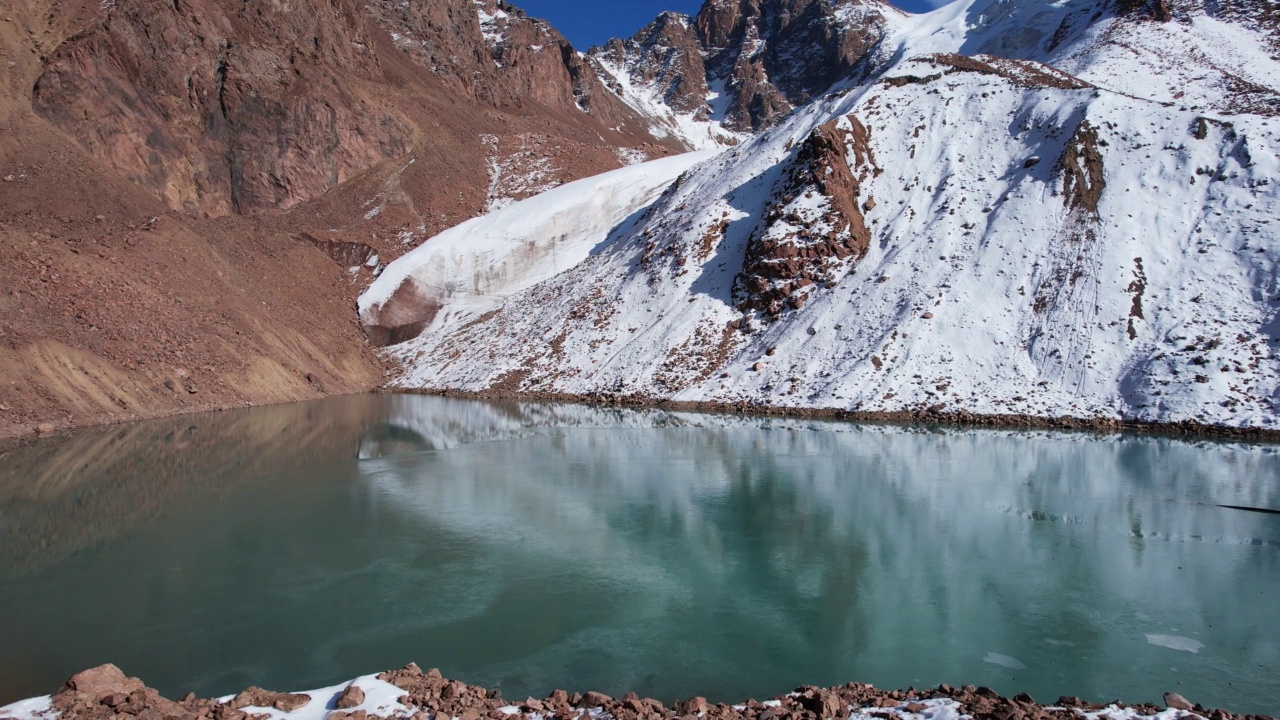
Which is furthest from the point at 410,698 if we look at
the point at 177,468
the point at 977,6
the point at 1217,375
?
the point at 977,6

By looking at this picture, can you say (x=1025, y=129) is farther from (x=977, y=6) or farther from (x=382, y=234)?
(x=977, y=6)

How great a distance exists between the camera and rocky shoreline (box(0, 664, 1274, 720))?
623 centimetres

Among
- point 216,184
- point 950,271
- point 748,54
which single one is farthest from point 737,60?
point 950,271

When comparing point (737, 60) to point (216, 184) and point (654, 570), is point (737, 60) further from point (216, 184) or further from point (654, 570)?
point (654, 570)

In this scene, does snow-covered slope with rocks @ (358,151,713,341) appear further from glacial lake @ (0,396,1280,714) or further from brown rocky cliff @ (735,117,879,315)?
glacial lake @ (0,396,1280,714)

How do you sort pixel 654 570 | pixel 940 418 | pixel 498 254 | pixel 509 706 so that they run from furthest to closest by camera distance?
pixel 498 254
pixel 940 418
pixel 654 570
pixel 509 706

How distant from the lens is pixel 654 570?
11.0m

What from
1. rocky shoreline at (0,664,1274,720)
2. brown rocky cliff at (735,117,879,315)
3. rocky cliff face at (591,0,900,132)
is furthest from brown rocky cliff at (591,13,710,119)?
rocky shoreline at (0,664,1274,720)

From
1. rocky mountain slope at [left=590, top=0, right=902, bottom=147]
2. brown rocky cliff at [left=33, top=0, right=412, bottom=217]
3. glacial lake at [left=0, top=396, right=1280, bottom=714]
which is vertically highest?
rocky mountain slope at [left=590, top=0, right=902, bottom=147]

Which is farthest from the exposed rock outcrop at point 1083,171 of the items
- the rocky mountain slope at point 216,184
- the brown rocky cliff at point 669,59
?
the brown rocky cliff at point 669,59

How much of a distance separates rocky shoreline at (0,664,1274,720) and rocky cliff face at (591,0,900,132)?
14439 centimetres

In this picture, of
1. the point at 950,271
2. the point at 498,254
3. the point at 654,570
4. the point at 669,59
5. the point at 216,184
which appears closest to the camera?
the point at 654,570

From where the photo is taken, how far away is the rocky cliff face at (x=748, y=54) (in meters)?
150

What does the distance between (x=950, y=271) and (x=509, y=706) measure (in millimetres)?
29253
